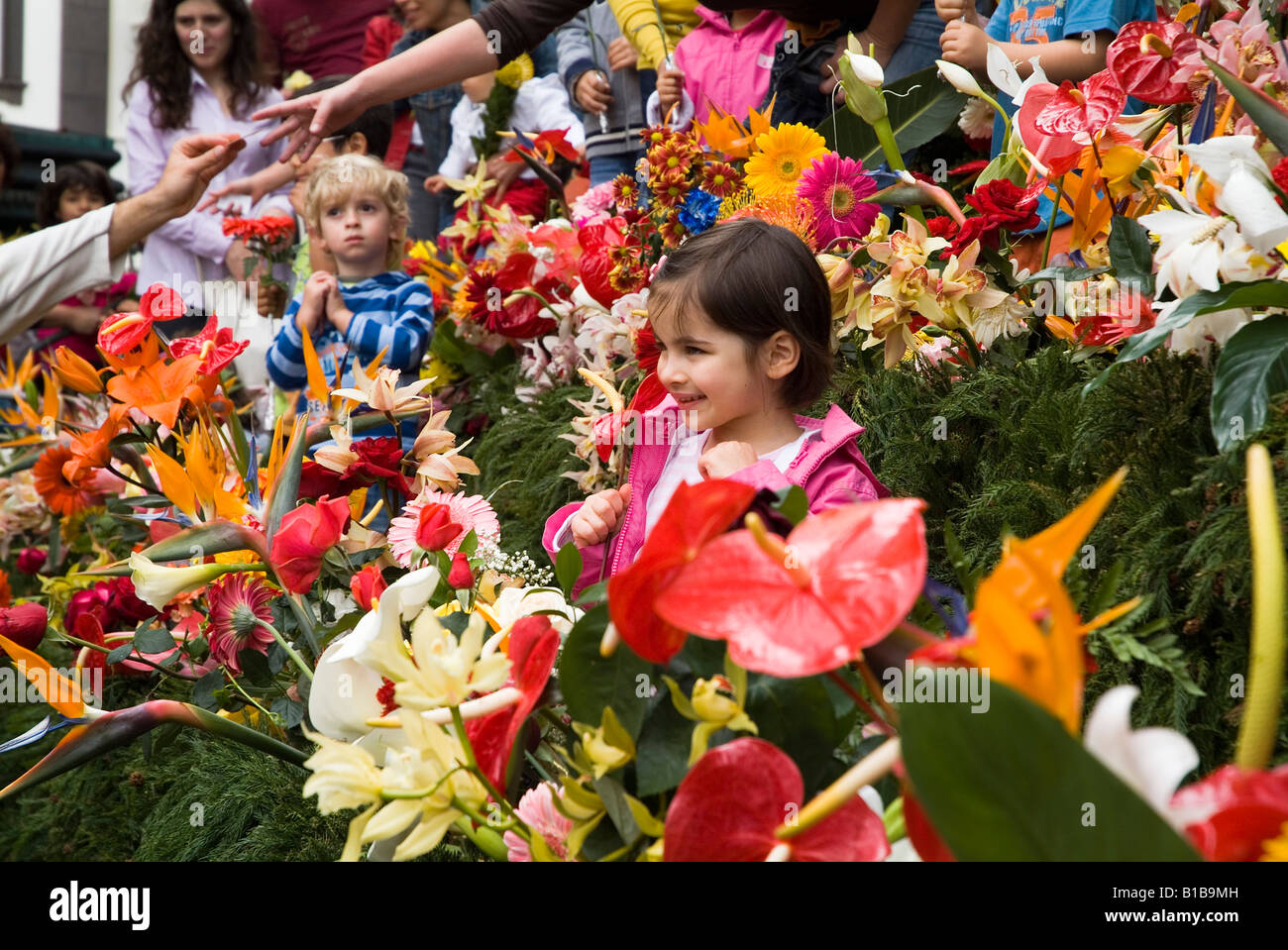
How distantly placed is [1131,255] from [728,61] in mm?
1567

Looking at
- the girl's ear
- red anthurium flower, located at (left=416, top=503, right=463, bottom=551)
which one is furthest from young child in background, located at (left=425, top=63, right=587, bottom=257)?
red anthurium flower, located at (left=416, top=503, right=463, bottom=551)

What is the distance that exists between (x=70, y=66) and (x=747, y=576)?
1097cm

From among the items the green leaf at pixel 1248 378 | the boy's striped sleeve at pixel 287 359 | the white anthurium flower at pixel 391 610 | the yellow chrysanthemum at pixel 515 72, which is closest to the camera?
the white anthurium flower at pixel 391 610

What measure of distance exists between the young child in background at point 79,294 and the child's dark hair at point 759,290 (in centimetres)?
355

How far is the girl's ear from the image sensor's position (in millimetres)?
A: 1468

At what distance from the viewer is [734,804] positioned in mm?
527

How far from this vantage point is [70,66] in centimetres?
989

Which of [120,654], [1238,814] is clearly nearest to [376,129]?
[120,654]

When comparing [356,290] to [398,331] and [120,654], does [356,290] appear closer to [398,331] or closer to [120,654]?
[398,331]

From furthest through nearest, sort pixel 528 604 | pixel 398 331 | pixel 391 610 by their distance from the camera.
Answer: pixel 398 331 → pixel 528 604 → pixel 391 610

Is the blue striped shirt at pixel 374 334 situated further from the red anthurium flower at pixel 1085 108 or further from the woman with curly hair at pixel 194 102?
the red anthurium flower at pixel 1085 108

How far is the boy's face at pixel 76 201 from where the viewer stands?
4.77m

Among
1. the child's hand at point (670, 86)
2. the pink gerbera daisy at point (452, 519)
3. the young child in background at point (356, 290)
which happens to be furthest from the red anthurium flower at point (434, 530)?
the child's hand at point (670, 86)
